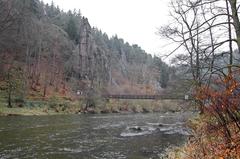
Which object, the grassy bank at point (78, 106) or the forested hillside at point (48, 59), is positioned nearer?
the grassy bank at point (78, 106)

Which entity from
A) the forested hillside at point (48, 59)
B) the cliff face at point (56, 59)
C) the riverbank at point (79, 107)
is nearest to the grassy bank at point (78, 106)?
the riverbank at point (79, 107)

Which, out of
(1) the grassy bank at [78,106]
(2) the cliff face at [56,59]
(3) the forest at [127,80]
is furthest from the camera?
(2) the cliff face at [56,59]

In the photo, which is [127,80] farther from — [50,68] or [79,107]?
[79,107]

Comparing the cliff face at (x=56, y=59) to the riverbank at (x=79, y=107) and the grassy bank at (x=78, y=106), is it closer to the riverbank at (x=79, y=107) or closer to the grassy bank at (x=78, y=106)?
→ the grassy bank at (x=78, y=106)

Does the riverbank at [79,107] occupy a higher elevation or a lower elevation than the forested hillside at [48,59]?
lower

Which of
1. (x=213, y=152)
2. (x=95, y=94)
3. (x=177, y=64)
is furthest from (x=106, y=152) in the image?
(x=95, y=94)

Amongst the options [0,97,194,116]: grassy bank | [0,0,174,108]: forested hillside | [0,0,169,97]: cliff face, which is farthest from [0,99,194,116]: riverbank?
[0,0,169,97]: cliff face

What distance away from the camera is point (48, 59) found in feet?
345

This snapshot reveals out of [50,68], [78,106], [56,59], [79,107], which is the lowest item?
[79,107]

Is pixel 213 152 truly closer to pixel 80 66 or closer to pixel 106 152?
pixel 106 152

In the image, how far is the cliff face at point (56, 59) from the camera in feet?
254

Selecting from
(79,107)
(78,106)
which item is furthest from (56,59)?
(79,107)

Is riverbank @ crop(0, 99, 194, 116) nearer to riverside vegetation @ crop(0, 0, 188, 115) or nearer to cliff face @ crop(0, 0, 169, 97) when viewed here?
riverside vegetation @ crop(0, 0, 188, 115)

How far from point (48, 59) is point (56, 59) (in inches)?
128
